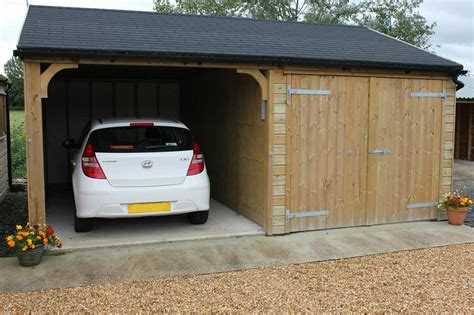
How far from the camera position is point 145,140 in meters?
6.38

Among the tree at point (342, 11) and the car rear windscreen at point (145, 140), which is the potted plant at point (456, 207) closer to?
the car rear windscreen at point (145, 140)

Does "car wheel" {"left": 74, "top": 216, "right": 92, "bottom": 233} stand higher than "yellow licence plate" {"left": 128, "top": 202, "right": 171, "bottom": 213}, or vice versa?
"yellow licence plate" {"left": 128, "top": 202, "right": 171, "bottom": 213}

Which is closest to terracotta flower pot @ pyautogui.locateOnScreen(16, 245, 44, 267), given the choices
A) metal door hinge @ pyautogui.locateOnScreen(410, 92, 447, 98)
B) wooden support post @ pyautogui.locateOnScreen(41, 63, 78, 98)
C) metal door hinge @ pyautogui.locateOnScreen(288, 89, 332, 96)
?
wooden support post @ pyautogui.locateOnScreen(41, 63, 78, 98)

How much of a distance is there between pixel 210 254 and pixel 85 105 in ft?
20.1

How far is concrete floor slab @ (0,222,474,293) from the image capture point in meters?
5.00

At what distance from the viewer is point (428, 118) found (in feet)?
24.3

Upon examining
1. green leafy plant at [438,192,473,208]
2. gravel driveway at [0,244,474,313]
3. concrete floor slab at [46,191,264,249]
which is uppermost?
green leafy plant at [438,192,473,208]

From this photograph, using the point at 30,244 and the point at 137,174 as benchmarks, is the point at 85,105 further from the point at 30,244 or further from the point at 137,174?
the point at 30,244

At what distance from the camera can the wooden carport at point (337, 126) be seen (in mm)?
6230

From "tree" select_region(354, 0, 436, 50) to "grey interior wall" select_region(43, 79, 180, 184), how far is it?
49.1 feet

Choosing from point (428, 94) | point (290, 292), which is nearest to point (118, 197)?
point (290, 292)

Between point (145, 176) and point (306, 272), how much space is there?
2.36 metres

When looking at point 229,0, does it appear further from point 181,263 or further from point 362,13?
point 181,263

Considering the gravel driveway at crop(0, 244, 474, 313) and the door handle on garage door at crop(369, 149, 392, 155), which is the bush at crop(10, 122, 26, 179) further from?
the door handle on garage door at crop(369, 149, 392, 155)
